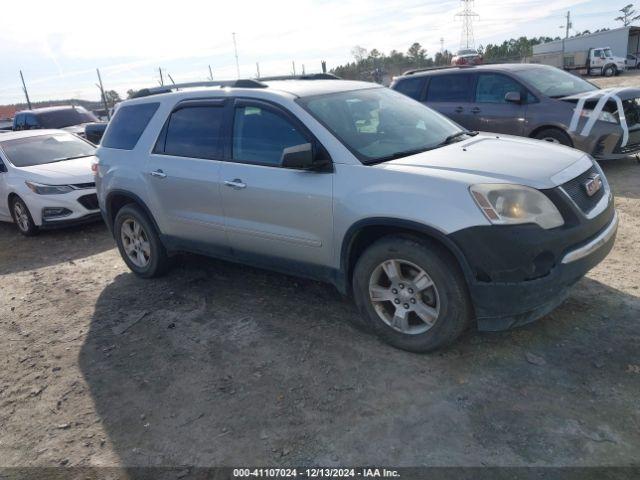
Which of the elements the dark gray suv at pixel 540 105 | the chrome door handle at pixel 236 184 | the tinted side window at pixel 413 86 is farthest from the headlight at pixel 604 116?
the chrome door handle at pixel 236 184

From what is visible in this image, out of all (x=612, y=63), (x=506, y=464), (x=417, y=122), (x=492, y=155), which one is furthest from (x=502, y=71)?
(x=612, y=63)

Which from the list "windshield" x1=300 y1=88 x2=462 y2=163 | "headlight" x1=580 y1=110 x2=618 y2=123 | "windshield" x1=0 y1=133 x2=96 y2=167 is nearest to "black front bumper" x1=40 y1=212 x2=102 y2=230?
"windshield" x1=0 y1=133 x2=96 y2=167

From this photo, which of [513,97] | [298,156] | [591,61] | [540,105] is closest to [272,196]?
[298,156]

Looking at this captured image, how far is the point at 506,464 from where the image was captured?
8.46 ft

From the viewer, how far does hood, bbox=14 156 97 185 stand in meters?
7.79

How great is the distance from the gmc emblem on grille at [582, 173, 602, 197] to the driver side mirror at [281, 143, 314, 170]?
6.05ft

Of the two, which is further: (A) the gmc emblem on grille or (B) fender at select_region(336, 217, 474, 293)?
(A) the gmc emblem on grille

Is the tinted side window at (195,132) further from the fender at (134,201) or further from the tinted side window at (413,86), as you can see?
the tinted side window at (413,86)

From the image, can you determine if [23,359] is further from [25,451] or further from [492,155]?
[492,155]

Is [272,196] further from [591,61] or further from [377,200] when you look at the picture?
[591,61]

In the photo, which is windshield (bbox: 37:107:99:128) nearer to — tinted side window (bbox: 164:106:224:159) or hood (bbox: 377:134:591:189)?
tinted side window (bbox: 164:106:224:159)

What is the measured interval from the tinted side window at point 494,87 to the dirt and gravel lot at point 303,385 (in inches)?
166

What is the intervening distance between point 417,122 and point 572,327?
1.98 metres

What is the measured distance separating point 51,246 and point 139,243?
277cm
